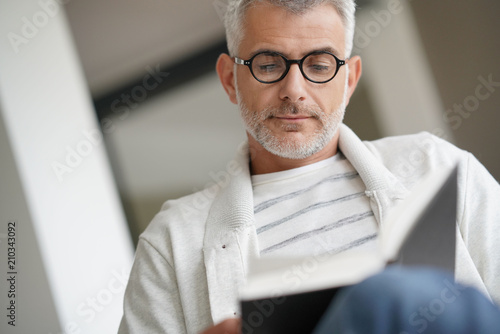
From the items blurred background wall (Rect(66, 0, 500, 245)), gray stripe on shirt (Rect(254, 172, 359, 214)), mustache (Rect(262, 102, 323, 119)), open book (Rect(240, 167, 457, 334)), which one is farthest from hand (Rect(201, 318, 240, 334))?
blurred background wall (Rect(66, 0, 500, 245))

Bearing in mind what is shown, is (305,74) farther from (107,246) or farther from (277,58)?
(107,246)

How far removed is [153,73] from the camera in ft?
9.18

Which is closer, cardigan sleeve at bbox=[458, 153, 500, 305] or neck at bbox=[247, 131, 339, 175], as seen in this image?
cardigan sleeve at bbox=[458, 153, 500, 305]

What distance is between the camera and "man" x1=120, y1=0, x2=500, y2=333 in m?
1.18

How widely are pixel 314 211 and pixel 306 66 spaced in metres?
0.35

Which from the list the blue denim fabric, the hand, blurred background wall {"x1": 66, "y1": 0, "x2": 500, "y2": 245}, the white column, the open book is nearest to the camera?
the blue denim fabric

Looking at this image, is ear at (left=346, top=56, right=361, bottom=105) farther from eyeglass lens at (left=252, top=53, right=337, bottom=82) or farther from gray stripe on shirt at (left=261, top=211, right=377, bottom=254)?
gray stripe on shirt at (left=261, top=211, right=377, bottom=254)

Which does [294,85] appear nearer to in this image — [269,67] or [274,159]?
[269,67]

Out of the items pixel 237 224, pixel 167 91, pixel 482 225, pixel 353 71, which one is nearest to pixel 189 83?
pixel 167 91

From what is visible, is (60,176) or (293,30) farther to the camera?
(60,176)

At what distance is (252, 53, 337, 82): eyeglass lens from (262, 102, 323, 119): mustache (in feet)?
0.23

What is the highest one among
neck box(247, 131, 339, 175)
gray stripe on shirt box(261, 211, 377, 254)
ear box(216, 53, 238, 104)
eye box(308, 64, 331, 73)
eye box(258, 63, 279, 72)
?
ear box(216, 53, 238, 104)

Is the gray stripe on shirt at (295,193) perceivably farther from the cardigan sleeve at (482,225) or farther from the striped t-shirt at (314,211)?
the cardigan sleeve at (482,225)

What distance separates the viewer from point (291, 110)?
126 cm
